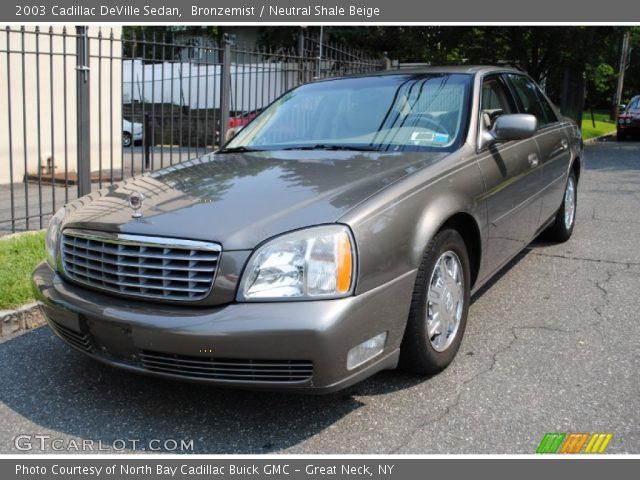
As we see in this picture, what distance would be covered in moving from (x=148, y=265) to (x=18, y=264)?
247 centimetres

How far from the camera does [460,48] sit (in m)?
18.9

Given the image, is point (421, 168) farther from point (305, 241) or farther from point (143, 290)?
point (143, 290)

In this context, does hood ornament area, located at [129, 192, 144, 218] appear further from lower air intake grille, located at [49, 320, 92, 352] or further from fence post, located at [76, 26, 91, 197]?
fence post, located at [76, 26, 91, 197]

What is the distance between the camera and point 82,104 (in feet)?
19.7

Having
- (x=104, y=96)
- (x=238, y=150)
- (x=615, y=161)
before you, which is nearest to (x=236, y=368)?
(x=238, y=150)

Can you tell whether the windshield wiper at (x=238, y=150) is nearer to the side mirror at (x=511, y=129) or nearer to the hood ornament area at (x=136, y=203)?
the hood ornament area at (x=136, y=203)

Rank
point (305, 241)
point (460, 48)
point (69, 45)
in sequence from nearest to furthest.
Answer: point (305, 241) → point (69, 45) → point (460, 48)

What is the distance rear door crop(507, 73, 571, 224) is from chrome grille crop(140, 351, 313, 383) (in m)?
3.04

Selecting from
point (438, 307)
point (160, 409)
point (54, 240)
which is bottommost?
point (160, 409)

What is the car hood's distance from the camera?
8.66 feet

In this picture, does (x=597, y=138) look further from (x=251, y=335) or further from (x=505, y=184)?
(x=251, y=335)

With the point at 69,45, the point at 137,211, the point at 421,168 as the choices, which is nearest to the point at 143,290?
the point at 137,211

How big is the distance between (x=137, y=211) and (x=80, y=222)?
338 mm
